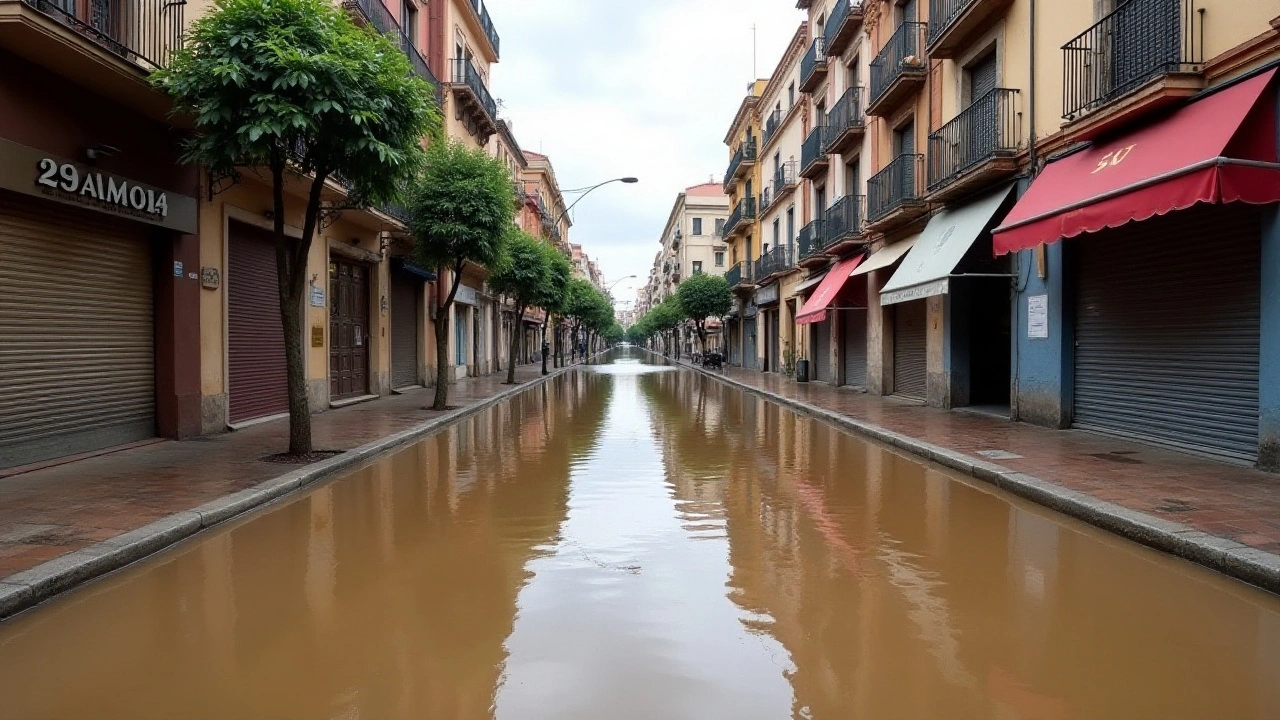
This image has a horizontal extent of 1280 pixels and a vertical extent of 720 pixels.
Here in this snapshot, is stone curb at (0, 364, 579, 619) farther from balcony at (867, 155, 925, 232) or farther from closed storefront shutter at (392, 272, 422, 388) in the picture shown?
closed storefront shutter at (392, 272, 422, 388)

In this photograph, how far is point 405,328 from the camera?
23469 millimetres

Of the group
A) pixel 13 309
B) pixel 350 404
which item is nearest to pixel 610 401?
pixel 350 404

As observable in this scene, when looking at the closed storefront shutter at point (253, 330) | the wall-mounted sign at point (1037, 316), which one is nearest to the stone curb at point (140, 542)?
the closed storefront shutter at point (253, 330)

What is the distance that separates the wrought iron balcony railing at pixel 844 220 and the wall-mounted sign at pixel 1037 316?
29.4 feet

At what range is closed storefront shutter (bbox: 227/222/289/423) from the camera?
42.7ft

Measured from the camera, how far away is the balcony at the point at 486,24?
93.6 feet

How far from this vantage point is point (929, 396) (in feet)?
55.4

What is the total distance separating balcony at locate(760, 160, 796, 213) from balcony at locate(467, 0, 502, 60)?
1296 cm

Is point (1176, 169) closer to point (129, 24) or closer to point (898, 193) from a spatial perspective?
point (898, 193)

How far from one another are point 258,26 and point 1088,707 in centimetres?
959

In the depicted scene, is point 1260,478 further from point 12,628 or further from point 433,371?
point 433,371

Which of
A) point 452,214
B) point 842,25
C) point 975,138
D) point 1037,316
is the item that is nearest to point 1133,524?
point 1037,316

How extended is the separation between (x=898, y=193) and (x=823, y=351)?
31.1 ft

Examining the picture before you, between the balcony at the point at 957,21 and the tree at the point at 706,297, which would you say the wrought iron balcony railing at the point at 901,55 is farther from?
the tree at the point at 706,297
